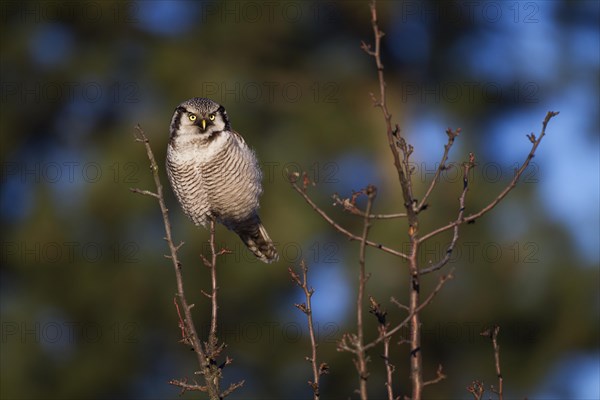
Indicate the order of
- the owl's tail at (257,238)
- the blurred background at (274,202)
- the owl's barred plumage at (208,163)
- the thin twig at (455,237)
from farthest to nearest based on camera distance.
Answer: the blurred background at (274,202)
the owl's tail at (257,238)
the owl's barred plumage at (208,163)
the thin twig at (455,237)

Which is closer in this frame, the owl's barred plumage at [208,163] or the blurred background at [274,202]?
the owl's barred plumage at [208,163]

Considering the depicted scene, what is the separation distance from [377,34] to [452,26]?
11.8 meters

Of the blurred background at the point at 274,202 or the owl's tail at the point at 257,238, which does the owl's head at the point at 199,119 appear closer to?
the owl's tail at the point at 257,238

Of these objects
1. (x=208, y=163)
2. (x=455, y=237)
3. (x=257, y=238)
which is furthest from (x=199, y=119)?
(x=455, y=237)

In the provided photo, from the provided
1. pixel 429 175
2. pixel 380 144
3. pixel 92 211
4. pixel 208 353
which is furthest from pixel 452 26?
pixel 208 353

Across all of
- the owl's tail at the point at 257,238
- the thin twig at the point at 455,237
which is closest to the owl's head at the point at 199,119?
the owl's tail at the point at 257,238

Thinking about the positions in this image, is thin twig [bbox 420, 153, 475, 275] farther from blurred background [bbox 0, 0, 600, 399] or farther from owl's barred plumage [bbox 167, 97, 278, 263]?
blurred background [bbox 0, 0, 600, 399]

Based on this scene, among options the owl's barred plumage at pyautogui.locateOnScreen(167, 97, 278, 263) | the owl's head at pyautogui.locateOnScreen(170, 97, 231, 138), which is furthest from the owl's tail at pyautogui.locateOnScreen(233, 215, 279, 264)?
the owl's head at pyautogui.locateOnScreen(170, 97, 231, 138)

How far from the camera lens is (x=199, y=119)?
5.53m

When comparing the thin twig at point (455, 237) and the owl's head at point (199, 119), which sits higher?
the owl's head at point (199, 119)

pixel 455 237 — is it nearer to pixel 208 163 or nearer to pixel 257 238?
pixel 208 163

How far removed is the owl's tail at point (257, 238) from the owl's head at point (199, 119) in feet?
3.57

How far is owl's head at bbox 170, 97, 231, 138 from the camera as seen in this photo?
18.2ft

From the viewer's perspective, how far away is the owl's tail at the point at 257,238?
21.7ft
